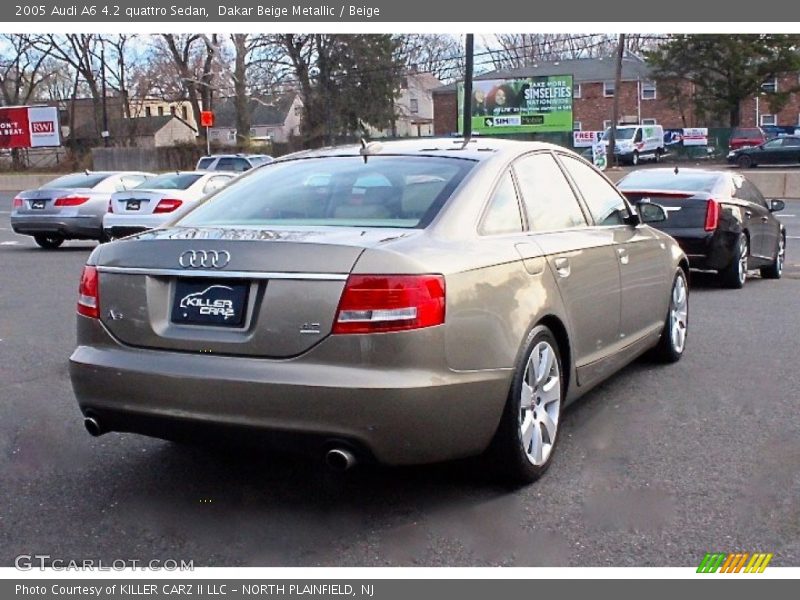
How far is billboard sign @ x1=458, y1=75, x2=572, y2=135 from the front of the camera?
4944 centimetres

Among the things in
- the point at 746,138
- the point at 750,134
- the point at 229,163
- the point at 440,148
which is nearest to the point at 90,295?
the point at 440,148

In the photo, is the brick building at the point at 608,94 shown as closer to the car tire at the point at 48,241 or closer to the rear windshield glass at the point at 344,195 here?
the car tire at the point at 48,241

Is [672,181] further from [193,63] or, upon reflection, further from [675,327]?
[193,63]

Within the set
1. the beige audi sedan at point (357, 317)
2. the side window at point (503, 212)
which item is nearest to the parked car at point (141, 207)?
the beige audi sedan at point (357, 317)

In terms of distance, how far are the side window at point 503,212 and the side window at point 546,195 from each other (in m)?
0.12

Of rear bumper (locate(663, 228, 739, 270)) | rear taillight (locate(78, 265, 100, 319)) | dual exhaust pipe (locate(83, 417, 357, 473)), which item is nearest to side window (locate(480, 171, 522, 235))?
dual exhaust pipe (locate(83, 417, 357, 473))

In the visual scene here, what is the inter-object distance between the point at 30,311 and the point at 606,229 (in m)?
6.35

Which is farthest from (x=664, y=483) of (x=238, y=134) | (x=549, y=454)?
(x=238, y=134)

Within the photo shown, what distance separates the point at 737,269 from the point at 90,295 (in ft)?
27.9

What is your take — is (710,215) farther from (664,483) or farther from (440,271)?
(440,271)

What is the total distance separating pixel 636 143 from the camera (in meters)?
49.2

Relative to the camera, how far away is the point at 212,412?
3.89 metres

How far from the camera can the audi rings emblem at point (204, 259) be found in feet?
12.9

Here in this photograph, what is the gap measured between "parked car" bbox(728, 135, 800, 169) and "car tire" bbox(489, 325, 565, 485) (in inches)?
1694
